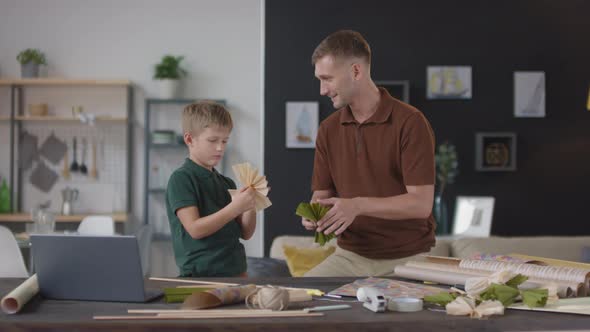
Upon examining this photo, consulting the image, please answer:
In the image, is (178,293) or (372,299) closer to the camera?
(372,299)

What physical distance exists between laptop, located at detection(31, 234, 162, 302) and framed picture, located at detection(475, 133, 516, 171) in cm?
464

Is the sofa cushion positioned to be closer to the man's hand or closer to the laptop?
the man's hand

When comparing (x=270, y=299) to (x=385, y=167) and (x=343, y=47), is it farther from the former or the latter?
(x=343, y=47)

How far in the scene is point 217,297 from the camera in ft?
5.88

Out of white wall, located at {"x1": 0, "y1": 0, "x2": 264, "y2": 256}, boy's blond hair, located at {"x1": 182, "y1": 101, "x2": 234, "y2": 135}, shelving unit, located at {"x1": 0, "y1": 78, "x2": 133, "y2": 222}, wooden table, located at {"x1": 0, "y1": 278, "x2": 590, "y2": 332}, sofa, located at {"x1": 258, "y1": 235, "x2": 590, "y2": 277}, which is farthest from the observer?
white wall, located at {"x1": 0, "y1": 0, "x2": 264, "y2": 256}

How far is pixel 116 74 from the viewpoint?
774 centimetres

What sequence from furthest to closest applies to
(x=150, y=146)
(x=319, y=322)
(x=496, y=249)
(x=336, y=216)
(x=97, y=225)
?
(x=150, y=146) → (x=97, y=225) → (x=496, y=249) → (x=336, y=216) → (x=319, y=322)

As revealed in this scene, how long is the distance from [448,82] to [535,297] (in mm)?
4516

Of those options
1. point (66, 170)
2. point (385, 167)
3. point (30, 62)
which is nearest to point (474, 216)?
point (385, 167)

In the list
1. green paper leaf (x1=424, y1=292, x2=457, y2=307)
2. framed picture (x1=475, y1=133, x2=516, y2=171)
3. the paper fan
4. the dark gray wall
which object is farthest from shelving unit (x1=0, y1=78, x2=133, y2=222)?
green paper leaf (x1=424, y1=292, x2=457, y2=307)

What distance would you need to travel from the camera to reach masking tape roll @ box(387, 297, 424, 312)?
178cm

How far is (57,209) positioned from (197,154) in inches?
216

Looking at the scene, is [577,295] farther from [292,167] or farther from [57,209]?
[57,209]

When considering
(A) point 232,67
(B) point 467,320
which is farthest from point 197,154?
(A) point 232,67
